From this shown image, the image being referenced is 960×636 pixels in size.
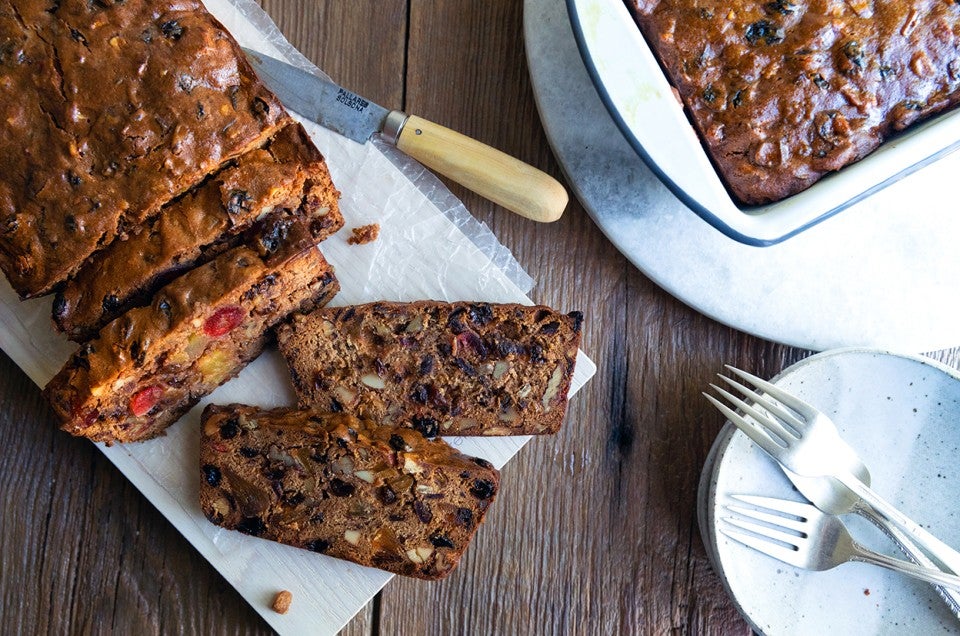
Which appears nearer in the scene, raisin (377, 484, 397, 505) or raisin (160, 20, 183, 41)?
raisin (160, 20, 183, 41)

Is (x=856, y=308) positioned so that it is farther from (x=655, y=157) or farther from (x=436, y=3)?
(x=436, y=3)

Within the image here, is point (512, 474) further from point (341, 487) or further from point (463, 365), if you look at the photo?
point (341, 487)

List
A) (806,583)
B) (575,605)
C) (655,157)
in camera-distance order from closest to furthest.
Result: (655,157)
(806,583)
(575,605)

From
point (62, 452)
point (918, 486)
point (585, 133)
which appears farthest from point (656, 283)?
point (62, 452)

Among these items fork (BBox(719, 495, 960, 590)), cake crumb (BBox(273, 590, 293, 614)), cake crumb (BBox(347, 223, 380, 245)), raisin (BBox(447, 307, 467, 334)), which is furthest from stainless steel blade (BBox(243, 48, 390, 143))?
fork (BBox(719, 495, 960, 590))

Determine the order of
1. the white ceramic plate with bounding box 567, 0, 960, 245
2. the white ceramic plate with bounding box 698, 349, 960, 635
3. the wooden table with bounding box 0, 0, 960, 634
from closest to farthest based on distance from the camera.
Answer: the white ceramic plate with bounding box 567, 0, 960, 245
the white ceramic plate with bounding box 698, 349, 960, 635
the wooden table with bounding box 0, 0, 960, 634

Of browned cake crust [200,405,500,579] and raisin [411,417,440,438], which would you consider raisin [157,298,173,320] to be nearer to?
browned cake crust [200,405,500,579]

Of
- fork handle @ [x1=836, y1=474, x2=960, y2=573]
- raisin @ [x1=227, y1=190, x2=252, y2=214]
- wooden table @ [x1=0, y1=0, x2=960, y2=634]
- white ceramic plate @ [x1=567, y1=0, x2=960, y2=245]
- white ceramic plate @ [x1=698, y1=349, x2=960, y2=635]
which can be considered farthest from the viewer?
wooden table @ [x1=0, y1=0, x2=960, y2=634]
